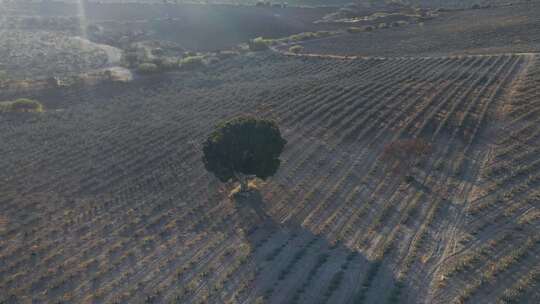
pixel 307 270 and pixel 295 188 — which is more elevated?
pixel 307 270

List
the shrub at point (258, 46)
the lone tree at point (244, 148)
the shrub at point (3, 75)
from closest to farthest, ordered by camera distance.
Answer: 1. the lone tree at point (244, 148)
2. the shrub at point (3, 75)
3. the shrub at point (258, 46)

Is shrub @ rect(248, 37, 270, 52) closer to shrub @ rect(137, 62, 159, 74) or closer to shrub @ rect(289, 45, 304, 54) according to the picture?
shrub @ rect(289, 45, 304, 54)

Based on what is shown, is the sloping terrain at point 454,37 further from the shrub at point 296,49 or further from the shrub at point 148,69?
the shrub at point 148,69

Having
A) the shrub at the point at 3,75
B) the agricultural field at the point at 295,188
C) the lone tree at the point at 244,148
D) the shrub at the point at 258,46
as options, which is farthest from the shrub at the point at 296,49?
the lone tree at the point at 244,148

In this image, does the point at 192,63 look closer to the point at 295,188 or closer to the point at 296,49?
the point at 296,49

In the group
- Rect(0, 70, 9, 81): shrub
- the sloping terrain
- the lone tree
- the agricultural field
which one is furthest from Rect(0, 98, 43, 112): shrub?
the sloping terrain

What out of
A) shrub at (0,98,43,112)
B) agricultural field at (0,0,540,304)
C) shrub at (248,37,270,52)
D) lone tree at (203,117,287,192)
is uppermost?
lone tree at (203,117,287,192)

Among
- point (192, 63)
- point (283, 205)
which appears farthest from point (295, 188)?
point (192, 63)
